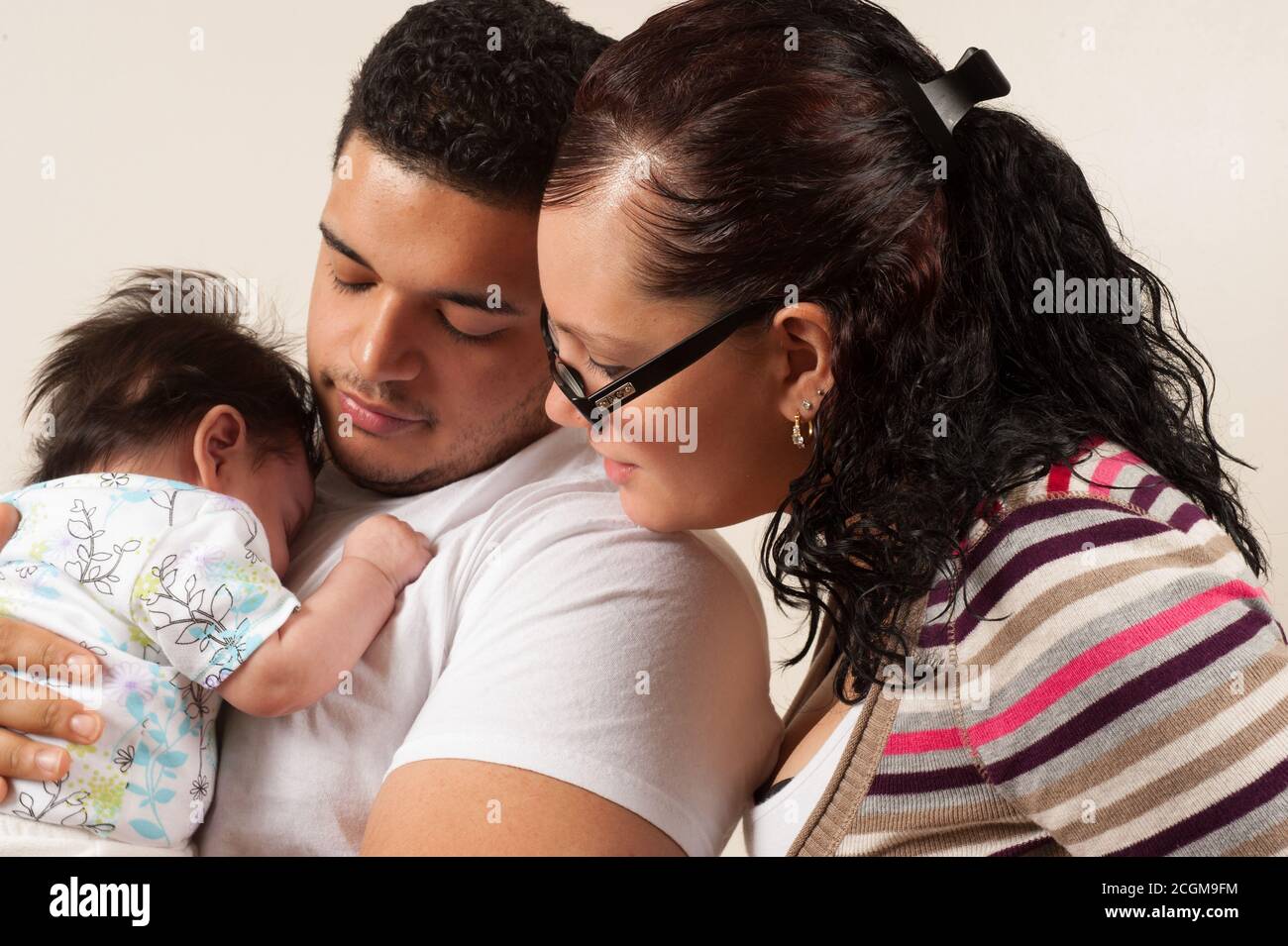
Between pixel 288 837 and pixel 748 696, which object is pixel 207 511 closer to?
pixel 288 837

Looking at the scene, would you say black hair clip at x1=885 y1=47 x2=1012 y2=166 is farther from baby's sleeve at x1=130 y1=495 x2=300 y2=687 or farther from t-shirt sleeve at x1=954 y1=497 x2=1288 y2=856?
baby's sleeve at x1=130 y1=495 x2=300 y2=687

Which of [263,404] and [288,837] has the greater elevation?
[263,404]

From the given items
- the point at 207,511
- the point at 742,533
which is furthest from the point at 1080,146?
the point at 207,511

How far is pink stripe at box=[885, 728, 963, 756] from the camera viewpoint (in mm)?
1155

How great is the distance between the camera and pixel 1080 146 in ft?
8.32

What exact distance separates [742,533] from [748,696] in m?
1.39

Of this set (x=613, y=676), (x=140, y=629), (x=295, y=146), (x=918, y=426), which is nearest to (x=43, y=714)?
(x=140, y=629)

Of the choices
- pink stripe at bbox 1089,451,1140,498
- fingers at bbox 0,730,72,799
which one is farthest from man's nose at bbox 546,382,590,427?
fingers at bbox 0,730,72,799

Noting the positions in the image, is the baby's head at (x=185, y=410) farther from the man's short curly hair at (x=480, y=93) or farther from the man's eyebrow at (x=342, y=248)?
the man's short curly hair at (x=480, y=93)

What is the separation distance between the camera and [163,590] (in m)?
1.48

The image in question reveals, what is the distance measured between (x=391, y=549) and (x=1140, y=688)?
34.9 inches

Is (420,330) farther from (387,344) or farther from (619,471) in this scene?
(619,471)
